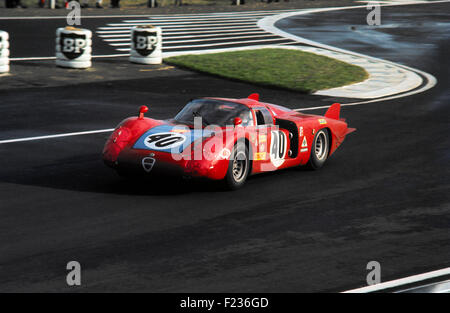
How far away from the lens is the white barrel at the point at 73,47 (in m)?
23.2

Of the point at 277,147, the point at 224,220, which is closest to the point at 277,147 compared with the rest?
the point at 277,147

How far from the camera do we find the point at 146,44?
25.5 m

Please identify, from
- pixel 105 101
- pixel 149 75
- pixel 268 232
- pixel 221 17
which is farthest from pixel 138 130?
pixel 221 17

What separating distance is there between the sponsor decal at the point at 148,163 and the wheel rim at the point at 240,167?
1204 millimetres

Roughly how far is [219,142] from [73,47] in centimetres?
1399

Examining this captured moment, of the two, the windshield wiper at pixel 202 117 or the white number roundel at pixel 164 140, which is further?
the windshield wiper at pixel 202 117

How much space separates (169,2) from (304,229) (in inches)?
1544

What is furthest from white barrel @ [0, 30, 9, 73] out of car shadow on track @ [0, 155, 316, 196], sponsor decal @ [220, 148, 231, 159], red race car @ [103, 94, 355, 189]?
sponsor decal @ [220, 148, 231, 159]

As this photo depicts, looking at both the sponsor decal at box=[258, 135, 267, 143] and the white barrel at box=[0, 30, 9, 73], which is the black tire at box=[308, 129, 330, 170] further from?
the white barrel at box=[0, 30, 9, 73]

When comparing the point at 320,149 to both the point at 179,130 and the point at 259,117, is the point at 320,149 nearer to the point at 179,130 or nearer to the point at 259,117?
the point at 259,117

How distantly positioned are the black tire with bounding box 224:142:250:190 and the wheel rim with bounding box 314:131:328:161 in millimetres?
2014

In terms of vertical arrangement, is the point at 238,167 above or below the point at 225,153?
below

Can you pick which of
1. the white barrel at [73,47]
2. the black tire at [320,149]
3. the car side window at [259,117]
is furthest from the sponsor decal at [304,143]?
the white barrel at [73,47]

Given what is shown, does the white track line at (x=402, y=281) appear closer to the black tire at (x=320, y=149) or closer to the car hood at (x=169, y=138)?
the car hood at (x=169, y=138)
